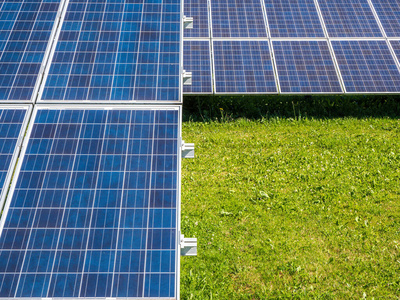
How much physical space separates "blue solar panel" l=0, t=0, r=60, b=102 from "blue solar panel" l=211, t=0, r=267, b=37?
6.24 meters

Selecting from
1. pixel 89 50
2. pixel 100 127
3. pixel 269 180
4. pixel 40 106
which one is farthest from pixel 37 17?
pixel 269 180

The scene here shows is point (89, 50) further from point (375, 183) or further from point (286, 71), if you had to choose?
point (375, 183)

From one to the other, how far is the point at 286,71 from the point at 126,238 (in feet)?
27.7

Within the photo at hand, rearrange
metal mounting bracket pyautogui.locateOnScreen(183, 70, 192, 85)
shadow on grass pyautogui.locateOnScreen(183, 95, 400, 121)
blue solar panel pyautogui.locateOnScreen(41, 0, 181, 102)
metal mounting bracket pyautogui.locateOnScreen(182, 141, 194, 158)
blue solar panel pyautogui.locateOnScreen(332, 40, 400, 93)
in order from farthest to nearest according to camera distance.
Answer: shadow on grass pyautogui.locateOnScreen(183, 95, 400, 121) < blue solar panel pyautogui.locateOnScreen(332, 40, 400, 93) < metal mounting bracket pyautogui.locateOnScreen(183, 70, 192, 85) < blue solar panel pyautogui.locateOnScreen(41, 0, 181, 102) < metal mounting bracket pyautogui.locateOnScreen(182, 141, 194, 158)

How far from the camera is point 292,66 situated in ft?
38.7

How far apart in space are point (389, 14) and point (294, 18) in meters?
3.58

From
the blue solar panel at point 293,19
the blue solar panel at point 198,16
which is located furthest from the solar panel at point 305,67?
the blue solar panel at point 198,16

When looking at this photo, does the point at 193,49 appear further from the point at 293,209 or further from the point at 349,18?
the point at 293,209

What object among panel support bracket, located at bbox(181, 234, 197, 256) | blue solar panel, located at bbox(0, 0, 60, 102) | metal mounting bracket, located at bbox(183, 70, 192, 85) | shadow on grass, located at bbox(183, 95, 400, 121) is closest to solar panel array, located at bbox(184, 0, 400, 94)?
shadow on grass, located at bbox(183, 95, 400, 121)

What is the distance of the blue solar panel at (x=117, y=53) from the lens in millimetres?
6508

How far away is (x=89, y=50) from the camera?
719 centimetres

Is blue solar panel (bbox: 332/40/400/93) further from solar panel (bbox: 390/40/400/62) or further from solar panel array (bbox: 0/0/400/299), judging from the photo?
solar panel array (bbox: 0/0/400/299)

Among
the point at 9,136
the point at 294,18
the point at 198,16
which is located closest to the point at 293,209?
the point at 9,136

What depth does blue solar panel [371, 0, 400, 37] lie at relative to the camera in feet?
42.5
